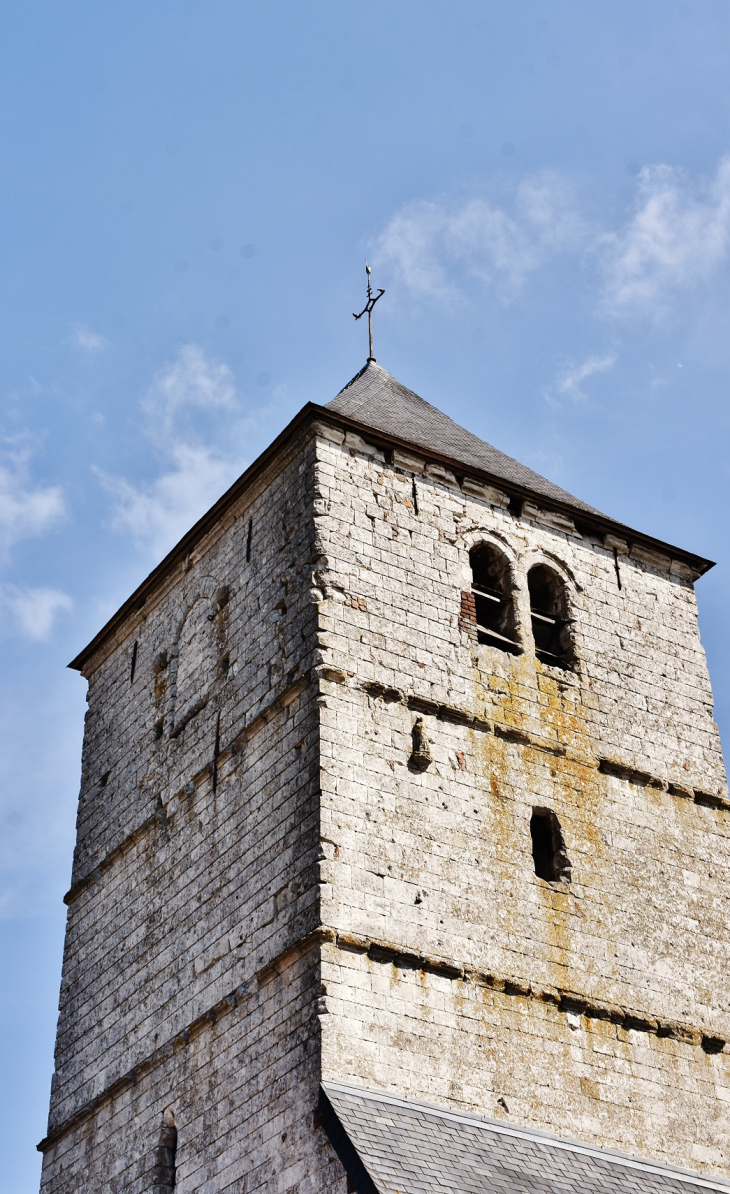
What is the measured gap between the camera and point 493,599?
14.8m

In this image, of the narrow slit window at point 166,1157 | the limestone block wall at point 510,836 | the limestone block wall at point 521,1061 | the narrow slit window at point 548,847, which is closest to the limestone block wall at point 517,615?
the limestone block wall at point 510,836

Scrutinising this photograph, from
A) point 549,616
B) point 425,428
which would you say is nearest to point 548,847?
point 549,616

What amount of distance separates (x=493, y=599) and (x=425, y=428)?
244 cm

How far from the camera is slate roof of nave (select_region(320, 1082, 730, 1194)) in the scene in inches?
408

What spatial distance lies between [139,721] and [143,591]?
5.06 ft

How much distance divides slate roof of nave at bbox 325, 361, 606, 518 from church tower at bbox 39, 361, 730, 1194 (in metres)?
0.09

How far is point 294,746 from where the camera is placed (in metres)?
12.9

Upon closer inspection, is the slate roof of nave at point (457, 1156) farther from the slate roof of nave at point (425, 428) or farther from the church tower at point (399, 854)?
the slate roof of nave at point (425, 428)

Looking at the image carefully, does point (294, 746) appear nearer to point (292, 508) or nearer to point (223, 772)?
point (223, 772)

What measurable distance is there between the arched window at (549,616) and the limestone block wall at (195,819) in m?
2.62

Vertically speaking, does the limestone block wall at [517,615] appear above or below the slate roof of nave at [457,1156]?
above

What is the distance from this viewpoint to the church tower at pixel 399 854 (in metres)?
11.7

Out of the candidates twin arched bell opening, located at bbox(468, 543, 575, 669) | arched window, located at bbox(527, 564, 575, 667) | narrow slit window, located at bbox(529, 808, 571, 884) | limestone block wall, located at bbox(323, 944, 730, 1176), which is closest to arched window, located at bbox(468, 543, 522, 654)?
twin arched bell opening, located at bbox(468, 543, 575, 669)

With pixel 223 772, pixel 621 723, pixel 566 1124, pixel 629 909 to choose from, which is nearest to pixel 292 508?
pixel 223 772
